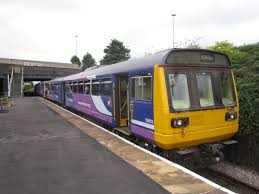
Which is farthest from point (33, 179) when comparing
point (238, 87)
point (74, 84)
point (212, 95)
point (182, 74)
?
point (74, 84)

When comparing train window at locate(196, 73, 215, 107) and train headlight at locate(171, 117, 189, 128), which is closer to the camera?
train headlight at locate(171, 117, 189, 128)

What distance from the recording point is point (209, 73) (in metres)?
7.46

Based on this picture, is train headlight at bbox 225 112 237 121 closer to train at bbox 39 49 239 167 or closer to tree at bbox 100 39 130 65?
train at bbox 39 49 239 167

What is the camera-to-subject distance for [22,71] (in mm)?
48969

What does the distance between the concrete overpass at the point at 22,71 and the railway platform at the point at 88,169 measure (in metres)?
36.6

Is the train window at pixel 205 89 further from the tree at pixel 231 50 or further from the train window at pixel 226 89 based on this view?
the tree at pixel 231 50

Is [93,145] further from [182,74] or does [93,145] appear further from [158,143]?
[182,74]

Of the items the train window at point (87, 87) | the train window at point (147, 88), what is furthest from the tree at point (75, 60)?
the train window at point (147, 88)

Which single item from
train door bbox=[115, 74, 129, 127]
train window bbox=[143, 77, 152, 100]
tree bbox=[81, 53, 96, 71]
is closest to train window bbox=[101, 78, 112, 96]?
train door bbox=[115, 74, 129, 127]

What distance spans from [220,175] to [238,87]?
10.8 ft

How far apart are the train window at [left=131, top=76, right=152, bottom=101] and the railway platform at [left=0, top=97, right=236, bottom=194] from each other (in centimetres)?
141

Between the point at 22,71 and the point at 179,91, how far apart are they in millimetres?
46716

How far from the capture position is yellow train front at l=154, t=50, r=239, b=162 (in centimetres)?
670

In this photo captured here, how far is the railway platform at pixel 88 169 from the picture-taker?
487 cm
